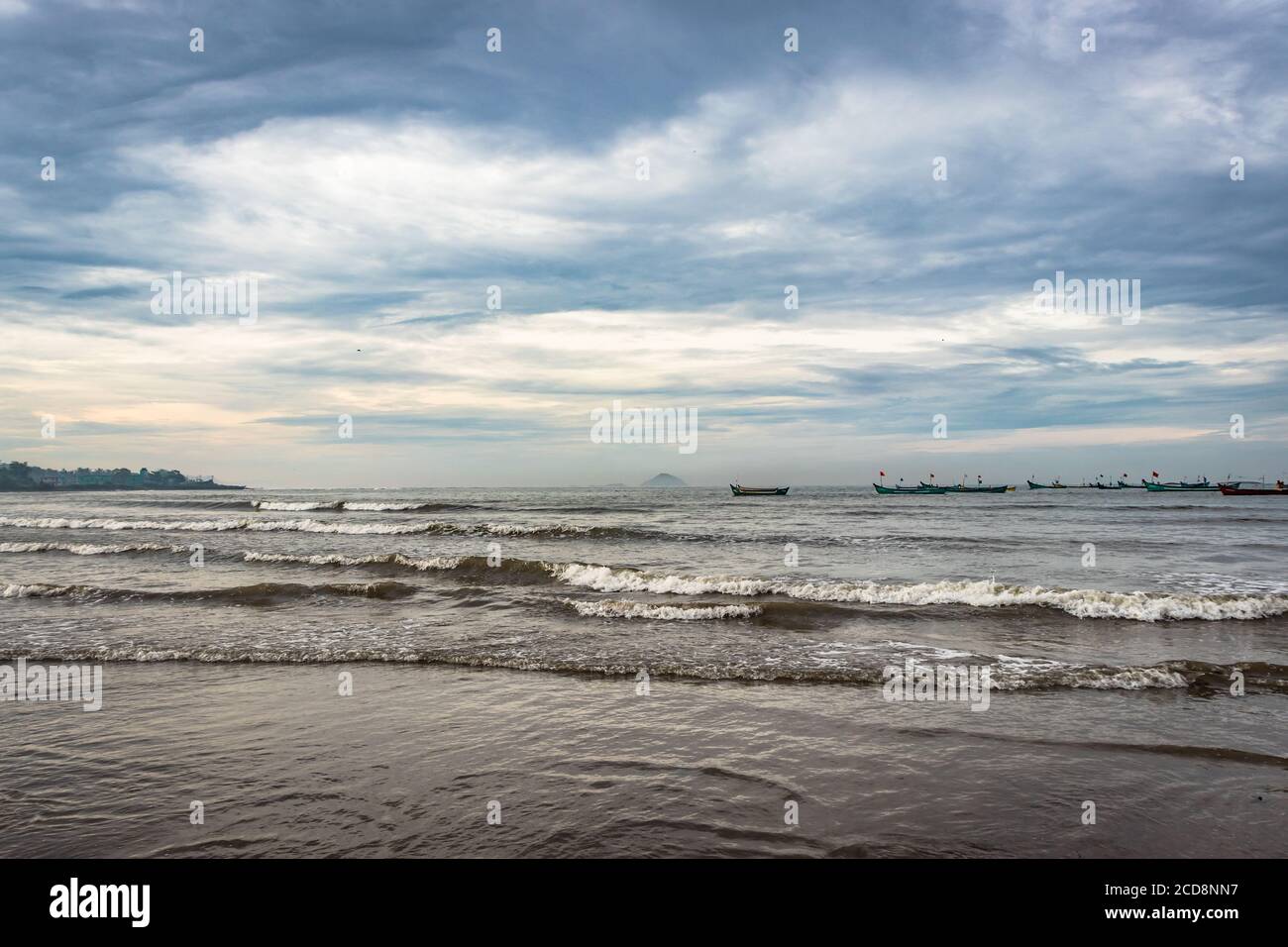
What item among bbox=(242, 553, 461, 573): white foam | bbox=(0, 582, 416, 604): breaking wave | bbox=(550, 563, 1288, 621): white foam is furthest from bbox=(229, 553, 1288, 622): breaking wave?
bbox=(0, 582, 416, 604): breaking wave

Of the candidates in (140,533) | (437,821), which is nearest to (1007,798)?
(437,821)

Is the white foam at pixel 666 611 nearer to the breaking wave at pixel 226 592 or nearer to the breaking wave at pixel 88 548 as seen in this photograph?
the breaking wave at pixel 226 592

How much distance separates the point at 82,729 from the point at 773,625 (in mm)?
11054

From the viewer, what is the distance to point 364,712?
8281 millimetres

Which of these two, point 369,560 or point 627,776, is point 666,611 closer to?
point 627,776

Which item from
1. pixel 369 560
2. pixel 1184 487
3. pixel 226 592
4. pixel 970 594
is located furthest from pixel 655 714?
pixel 1184 487

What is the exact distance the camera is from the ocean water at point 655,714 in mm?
5281

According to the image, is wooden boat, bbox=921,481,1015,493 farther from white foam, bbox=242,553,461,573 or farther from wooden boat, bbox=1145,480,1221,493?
white foam, bbox=242,553,461,573

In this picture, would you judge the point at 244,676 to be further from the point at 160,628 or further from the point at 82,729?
the point at 160,628

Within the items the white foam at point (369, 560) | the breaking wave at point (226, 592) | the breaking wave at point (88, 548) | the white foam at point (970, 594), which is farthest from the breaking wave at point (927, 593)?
the breaking wave at point (88, 548)

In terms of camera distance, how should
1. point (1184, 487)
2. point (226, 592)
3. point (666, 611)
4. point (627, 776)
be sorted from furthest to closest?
point (1184, 487) < point (226, 592) < point (666, 611) < point (627, 776)

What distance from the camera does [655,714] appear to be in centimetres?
826

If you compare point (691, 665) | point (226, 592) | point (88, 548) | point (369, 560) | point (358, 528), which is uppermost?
point (358, 528)
